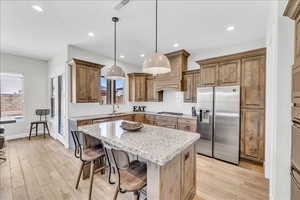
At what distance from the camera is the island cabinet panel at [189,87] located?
152 inches

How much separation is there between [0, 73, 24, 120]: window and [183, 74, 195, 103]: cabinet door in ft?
19.3

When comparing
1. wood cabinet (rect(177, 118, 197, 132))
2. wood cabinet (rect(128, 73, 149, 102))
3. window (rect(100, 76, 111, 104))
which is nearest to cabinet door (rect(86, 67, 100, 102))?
window (rect(100, 76, 111, 104))

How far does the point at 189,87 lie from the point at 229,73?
1.15 meters

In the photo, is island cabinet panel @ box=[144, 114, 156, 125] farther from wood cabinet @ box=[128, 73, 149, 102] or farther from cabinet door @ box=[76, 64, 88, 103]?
cabinet door @ box=[76, 64, 88, 103]

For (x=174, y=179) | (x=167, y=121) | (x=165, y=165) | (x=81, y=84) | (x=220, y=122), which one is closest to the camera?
(x=165, y=165)

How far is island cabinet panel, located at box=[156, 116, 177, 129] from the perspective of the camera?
390 centimetres

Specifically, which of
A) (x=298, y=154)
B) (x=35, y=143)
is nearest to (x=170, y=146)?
(x=298, y=154)

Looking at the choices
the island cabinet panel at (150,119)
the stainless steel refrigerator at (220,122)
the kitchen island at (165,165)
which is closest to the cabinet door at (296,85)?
the kitchen island at (165,165)

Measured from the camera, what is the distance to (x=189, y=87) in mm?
3920

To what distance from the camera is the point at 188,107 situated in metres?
4.21

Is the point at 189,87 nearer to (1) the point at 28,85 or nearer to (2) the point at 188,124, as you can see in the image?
(2) the point at 188,124

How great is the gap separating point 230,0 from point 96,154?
3068 millimetres

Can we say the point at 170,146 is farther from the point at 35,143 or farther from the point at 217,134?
the point at 35,143

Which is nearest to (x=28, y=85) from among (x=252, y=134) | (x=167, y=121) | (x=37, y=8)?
(x=37, y=8)
